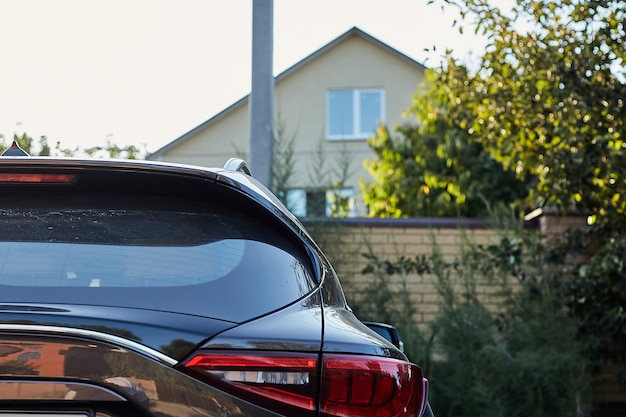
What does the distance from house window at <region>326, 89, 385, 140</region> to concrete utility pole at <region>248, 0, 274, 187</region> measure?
50.7ft

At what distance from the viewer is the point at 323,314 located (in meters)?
2.16

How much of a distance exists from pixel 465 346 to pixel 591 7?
292 cm

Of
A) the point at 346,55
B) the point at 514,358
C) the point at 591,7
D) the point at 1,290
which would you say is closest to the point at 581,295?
the point at 514,358

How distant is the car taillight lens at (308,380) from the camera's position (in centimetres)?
191

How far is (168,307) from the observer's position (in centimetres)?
196

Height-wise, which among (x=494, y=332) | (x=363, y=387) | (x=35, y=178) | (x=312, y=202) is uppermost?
(x=312, y=202)

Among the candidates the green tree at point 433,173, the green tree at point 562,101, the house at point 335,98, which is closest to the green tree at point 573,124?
the green tree at point 562,101

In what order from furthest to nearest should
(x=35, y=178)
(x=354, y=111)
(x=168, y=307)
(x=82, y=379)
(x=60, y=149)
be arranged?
1. (x=354, y=111)
2. (x=60, y=149)
3. (x=35, y=178)
4. (x=168, y=307)
5. (x=82, y=379)

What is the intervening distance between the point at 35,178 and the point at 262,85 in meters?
4.74

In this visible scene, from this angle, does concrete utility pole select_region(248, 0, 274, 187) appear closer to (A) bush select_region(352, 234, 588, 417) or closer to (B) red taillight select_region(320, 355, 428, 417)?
(A) bush select_region(352, 234, 588, 417)

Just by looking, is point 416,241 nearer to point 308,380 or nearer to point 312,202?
point 312,202

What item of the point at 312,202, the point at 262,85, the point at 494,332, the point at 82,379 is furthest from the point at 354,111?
the point at 82,379

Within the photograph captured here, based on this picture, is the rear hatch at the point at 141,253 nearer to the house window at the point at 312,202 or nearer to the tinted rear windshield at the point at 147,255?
Answer: the tinted rear windshield at the point at 147,255

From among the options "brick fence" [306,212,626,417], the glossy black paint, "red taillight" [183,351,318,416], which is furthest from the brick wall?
the glossy black paint
